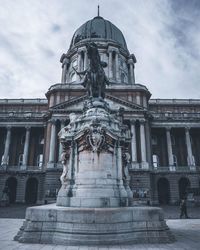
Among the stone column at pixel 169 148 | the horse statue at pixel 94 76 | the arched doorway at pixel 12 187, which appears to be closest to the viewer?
the horse statue at pixel 94 76

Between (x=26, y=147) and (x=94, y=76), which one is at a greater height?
(x=26, y=147)

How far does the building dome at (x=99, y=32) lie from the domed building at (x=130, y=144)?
7.24 m

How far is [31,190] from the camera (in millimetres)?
41281

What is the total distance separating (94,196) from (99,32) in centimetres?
5424

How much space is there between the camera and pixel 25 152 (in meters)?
40.4

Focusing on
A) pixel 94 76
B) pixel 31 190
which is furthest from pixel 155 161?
pixel 94 76

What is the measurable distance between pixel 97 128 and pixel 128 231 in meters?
3.80

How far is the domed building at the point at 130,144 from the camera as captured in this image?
36.2m

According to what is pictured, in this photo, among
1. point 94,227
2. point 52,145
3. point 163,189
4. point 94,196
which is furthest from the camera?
point 163,189

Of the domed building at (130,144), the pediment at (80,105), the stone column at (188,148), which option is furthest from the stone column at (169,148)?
the pediment at (80,105)

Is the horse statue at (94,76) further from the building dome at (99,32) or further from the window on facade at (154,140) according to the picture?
the building dome at (99,32)

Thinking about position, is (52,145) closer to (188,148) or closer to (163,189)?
(163,189)

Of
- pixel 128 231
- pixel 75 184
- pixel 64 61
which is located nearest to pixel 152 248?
pixel 128 231

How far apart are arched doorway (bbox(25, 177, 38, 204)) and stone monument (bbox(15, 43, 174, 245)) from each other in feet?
110
